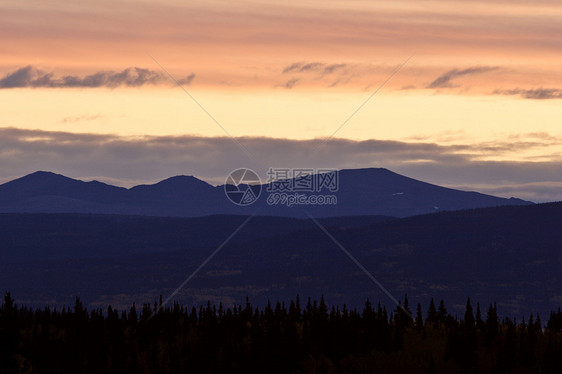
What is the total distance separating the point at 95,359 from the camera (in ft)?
335

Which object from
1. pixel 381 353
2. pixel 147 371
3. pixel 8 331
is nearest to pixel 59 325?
pixel 8 331

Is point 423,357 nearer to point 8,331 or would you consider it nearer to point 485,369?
point 485,369

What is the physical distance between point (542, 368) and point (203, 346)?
3609 cm

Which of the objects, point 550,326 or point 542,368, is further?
point 550,326

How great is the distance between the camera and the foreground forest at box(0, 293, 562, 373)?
9888cm

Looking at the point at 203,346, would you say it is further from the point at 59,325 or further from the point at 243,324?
the point at 59,325

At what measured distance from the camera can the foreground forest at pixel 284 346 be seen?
9888 cm

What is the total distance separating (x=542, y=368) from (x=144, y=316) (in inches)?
2583

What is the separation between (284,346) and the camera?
360 ft

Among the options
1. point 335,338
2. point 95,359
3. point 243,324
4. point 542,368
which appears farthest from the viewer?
point 243,324

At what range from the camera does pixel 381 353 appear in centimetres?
10600

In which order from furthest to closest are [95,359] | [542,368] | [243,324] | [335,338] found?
[243,324]
[335,338]
[95,359]
[542,368]

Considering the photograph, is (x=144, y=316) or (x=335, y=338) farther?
(x=144, y=316)

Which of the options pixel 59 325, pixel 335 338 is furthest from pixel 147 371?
pixel 59 325
